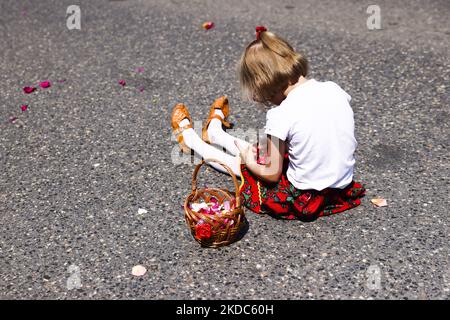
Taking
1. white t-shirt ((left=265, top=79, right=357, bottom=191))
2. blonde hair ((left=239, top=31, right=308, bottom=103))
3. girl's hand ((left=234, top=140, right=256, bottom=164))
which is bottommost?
girl's hand ((left=234, top=140, right=256, bottom=164))

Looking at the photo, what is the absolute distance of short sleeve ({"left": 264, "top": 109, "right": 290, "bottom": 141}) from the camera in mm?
3098

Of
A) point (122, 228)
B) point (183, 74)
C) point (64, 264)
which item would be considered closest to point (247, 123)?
point (183, 74)

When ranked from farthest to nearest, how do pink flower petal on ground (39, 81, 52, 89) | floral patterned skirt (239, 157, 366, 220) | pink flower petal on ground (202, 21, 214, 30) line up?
1. pink flower petal on ground (202, 21, 214, 30)
2. pink flower petal on ground (39, 81, 52, 89)
3. floral patterned skirt (239, 157, 366, 220)

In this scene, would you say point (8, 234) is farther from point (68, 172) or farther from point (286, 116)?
point (286, 116)

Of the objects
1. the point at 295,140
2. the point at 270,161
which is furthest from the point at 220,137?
the point at 295,140

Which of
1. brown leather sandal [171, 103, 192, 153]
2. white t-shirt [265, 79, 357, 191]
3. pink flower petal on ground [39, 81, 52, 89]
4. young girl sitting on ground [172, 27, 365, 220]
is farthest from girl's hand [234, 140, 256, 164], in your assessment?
pink flower petal on ground [39, 81, 52, 89]

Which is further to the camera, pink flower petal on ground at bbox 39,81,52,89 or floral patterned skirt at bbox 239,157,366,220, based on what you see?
pink flower petal on ground at bbox 39,81,52,89

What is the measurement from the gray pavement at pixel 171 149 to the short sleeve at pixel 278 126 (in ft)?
2.18

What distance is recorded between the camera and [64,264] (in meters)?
3.29

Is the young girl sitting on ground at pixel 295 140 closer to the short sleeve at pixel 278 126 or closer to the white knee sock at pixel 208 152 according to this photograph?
the short sleeve at pixel 278 126

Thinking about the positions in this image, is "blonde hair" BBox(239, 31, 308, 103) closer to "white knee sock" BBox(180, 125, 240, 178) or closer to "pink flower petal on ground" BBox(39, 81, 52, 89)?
"white knee sock" BBox(180, 125, 240, 178)

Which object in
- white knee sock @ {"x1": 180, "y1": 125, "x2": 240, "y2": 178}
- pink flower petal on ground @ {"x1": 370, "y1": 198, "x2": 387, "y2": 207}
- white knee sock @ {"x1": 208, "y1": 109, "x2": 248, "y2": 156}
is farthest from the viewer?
white knee sock @ {"x1": 208, "y1": 109, "x2": 248, "y2": 156}

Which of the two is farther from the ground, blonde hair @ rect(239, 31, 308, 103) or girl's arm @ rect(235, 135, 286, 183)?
blonde hair @ rect(239, 31, 308, 103)

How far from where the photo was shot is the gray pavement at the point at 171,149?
3.16 metres
